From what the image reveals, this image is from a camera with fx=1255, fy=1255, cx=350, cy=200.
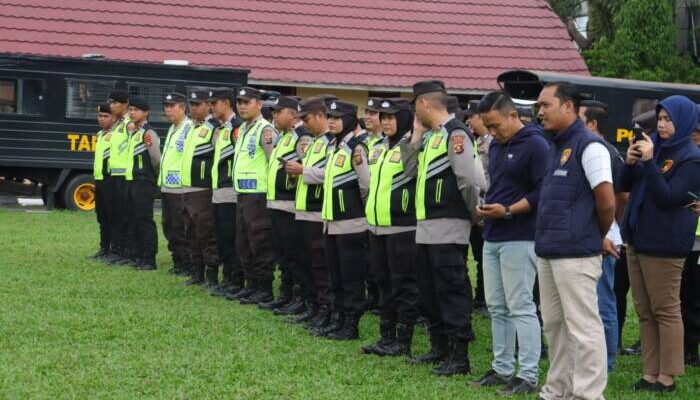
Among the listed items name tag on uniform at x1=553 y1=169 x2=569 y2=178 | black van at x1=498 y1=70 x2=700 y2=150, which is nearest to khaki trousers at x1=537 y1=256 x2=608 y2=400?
name tag on uniform at x1=553 y1=169 x2=569 y2=178

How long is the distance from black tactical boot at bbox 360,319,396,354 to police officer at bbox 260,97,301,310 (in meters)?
2.03

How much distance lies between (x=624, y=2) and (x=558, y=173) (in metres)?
21.4

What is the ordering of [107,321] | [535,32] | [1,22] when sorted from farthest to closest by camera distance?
[535,32] → [1,22] → [107,321]

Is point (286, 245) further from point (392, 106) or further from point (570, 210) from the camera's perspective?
point (570, 210)

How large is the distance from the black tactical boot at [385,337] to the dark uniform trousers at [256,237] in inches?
110

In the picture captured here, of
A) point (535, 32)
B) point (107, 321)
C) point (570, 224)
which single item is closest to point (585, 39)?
point (535, 32)

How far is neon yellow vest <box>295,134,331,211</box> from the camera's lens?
1088 centimetres

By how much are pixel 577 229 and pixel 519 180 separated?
91 cm

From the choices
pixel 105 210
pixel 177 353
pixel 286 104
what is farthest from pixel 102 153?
pixel 177 353

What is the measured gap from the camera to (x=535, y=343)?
7973 millimetres

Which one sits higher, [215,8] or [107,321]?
[215,8]

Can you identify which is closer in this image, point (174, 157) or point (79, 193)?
point (174, 157)

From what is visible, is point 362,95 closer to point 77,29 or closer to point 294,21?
point 294,21

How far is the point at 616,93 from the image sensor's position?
904 inches
